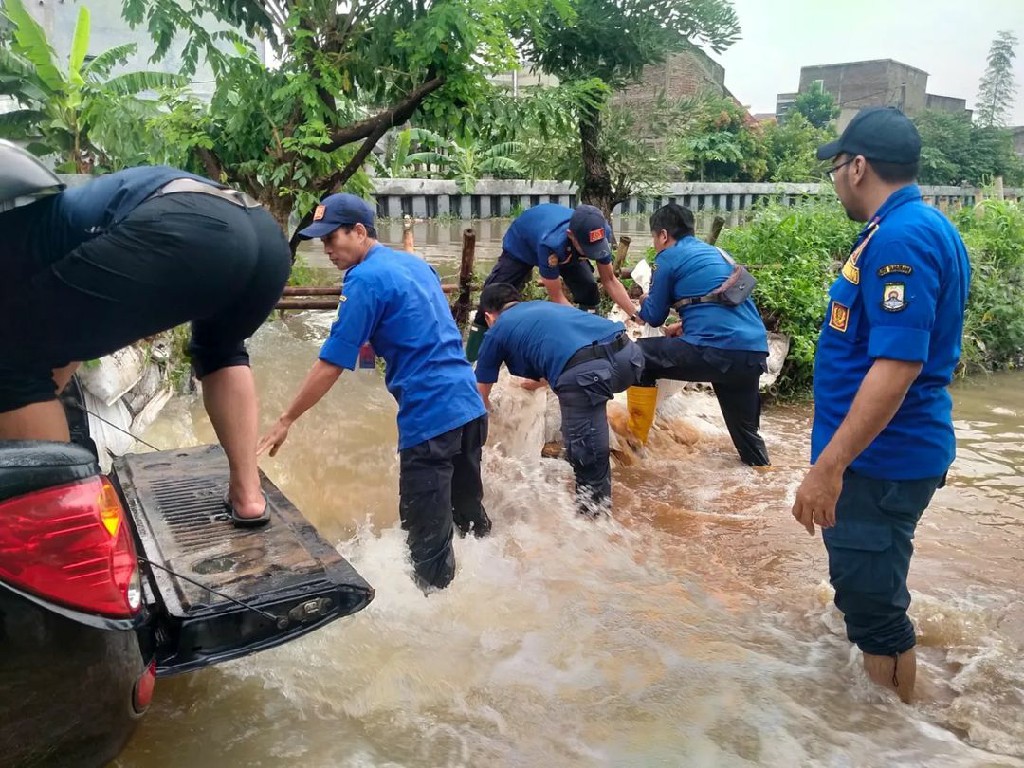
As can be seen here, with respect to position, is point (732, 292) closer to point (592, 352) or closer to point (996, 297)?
point (592, 352)

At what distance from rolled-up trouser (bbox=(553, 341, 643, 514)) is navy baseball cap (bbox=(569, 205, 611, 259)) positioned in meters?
1.19

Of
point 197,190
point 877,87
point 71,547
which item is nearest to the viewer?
point 71,547

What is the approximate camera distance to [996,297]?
957cm

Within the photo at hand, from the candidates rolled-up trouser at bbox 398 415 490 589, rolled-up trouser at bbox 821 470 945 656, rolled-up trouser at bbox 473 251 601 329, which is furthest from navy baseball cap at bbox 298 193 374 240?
rolled-up trouser at bbox 473 251 601 329

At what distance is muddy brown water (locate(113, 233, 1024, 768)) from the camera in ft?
8.82

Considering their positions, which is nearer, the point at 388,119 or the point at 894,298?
the point at 894,298

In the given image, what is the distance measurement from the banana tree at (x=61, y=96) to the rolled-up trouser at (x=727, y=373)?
17.7ft

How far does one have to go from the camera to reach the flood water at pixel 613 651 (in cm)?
269

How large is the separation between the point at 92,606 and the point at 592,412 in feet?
10.9

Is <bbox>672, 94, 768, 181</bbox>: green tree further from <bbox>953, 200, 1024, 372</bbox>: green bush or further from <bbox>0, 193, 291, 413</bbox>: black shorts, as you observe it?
<bbox>0, 193, 291, 413</bbox>: black shorts

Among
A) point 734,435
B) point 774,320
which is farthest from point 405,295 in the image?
point 774,320

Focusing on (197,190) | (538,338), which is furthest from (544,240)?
(197,190)

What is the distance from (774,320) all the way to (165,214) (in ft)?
22.0

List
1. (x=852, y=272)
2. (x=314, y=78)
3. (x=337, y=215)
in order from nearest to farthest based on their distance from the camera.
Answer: (x=852, y=272) < (x=337, y=215) < (x=314, y=78)
